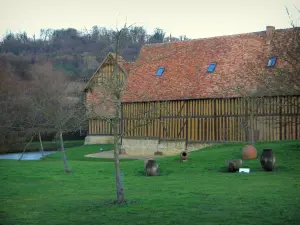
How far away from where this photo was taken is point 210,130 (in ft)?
107

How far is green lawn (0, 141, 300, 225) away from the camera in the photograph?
12.0 metres

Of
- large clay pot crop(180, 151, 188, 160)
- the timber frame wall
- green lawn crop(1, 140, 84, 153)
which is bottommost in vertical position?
green lawn crop(1, 140, 84, 153)

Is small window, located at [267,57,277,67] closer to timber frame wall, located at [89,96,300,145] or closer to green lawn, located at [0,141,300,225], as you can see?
timber frame wall, located at [89,96,300,145]

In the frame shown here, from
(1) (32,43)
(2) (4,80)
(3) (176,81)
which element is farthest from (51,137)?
(1) (32,43)

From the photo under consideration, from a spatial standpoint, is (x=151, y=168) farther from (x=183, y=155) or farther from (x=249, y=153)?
(x=249, y=153)

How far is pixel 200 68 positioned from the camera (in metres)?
35.0

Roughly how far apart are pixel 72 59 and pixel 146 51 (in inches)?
2619

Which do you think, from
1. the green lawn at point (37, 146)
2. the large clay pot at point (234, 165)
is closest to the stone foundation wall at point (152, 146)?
the large clay pot at point (234, 165)

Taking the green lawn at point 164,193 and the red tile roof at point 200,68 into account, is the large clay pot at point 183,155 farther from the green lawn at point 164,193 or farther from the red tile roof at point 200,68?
the red tile roof at point 200,68

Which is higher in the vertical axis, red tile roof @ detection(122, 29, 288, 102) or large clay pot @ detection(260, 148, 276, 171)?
red tile roof @ detection(122, 29, 288, 102)

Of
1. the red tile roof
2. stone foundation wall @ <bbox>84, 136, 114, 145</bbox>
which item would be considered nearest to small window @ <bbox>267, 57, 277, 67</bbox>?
the red tile roof

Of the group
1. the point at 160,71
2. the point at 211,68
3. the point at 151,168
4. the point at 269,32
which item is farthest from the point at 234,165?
the point at 160,71

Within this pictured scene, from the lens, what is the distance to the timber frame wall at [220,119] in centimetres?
2933

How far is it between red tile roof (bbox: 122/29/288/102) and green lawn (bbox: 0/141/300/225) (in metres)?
6.63
